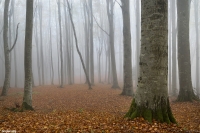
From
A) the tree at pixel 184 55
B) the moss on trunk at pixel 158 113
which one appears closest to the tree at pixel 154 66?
the moss on trunk at pixel 158 113

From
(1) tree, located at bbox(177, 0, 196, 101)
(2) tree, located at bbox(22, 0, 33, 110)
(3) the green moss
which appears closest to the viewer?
(3) the green moss

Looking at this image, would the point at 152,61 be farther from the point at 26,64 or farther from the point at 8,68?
the point at 8,68

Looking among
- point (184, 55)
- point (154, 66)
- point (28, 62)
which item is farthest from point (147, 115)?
point (184, 55)

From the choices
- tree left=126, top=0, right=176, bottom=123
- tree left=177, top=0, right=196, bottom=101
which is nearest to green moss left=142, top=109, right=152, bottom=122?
tree left=126, top=0, right=176, bottom=123

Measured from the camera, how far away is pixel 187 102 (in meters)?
9.12

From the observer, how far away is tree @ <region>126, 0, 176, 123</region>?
470 cm

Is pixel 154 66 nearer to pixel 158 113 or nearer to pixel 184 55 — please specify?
pixel 158 113

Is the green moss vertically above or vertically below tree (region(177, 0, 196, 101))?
below

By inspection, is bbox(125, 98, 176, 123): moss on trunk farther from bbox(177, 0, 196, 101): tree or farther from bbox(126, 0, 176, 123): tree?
bbox(177, 0, 196, 101): tree

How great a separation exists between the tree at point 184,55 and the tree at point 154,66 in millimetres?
5417

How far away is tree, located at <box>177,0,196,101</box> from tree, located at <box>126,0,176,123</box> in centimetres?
542

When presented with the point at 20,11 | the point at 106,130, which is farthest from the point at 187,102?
the point at 20,11

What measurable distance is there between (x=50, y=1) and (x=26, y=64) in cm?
2533

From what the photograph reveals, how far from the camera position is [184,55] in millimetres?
9703
